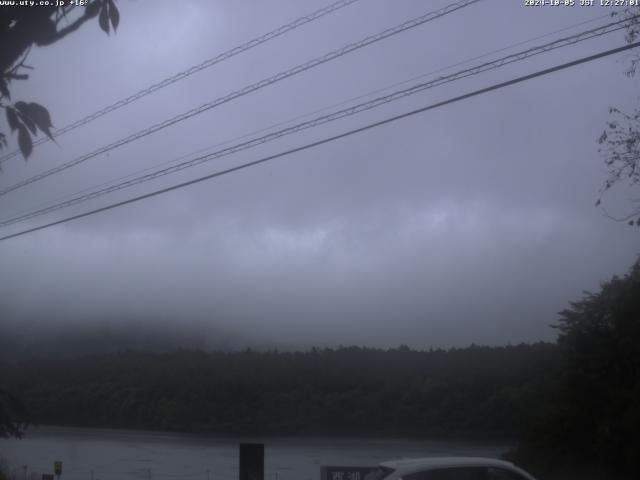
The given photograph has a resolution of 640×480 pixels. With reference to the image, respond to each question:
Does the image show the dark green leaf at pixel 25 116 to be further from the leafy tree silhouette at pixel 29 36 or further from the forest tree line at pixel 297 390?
the forest tree line at pixel 297 390

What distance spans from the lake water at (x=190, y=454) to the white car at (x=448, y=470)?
14636mm

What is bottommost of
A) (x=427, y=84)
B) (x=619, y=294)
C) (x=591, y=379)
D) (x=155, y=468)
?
(x=155, y=468)

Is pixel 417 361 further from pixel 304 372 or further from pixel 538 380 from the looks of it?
pixel 538 380

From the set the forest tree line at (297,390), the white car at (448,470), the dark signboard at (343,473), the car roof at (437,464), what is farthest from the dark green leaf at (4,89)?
the forest tree line at (297,390)

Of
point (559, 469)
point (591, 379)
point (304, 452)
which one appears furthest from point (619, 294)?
point (304, 452)

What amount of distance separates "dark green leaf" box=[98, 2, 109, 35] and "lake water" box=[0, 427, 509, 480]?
875 inches

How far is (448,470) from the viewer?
1095cm

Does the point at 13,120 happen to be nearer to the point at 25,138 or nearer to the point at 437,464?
the point at 25,138

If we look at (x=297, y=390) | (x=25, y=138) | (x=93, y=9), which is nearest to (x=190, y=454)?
(x=297, y=390)

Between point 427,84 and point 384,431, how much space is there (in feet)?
110

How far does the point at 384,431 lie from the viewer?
4422 centimetres

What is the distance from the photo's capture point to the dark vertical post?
55.1 ft

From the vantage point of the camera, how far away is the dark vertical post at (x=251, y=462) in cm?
1679

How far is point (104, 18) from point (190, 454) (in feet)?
119
